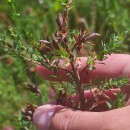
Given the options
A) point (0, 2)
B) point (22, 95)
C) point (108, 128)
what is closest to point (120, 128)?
point (108, 128)

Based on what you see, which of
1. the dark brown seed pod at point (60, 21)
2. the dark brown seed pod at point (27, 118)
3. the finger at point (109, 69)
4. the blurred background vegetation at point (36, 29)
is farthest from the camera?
the blurred background vegetation at point (36, 29)

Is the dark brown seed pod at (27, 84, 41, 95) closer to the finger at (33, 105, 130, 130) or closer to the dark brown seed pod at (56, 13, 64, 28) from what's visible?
the finger at (33, 105, 130, 130)

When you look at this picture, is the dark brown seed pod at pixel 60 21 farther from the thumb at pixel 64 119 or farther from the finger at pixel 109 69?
the finger at pixel 109 69

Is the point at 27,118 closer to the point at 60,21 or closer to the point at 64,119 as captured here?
the point at 64,119

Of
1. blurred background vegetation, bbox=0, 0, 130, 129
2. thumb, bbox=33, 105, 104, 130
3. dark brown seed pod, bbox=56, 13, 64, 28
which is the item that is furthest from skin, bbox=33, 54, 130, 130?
blurred background vegetation, bbox=0, 0, 130, 129

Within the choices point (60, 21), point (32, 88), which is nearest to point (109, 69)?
point (32, 88)

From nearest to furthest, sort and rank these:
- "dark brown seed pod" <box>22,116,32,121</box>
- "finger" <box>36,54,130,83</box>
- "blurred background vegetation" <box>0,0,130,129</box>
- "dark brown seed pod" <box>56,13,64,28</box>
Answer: "dark brown seed pod" <box>56,13,64,28</box> < "dark brown seed pod" <box>22,116,32,121</box> < "finger" <box>36,54,130,83</box> < "blurred background vegetation" <box>0,0,130,129</box>

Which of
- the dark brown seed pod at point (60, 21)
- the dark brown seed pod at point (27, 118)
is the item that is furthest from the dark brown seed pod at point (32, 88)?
the dark brown seed pod at point (60, 21)

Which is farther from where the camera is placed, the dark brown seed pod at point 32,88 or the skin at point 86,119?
the dark brown seed pod at point 32,88
